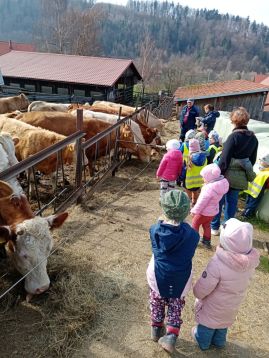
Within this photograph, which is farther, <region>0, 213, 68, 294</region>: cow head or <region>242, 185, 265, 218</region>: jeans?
<region>242, 185, 265, 218</region>: jeans

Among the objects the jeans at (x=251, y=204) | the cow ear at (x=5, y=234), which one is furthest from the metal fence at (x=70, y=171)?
the jeans at (x=251, y=204)

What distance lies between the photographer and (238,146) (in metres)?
4.79

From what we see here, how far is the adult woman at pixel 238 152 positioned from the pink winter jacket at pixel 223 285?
7.36ft

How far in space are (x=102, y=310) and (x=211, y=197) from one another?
6.64 ft

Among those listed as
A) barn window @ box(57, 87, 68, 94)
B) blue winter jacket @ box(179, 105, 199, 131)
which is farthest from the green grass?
barn window @ box(57, 87, 68, 94)

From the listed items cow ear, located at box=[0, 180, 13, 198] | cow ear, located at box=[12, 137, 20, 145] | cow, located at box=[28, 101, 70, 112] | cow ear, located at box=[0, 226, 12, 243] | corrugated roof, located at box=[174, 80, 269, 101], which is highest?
cow ear, located at box=[0, 180, 13, 198]

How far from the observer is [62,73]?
23.1 m

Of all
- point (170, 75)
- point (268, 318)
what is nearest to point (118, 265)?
point (268, 318)

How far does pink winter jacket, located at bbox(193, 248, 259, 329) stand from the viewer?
2.76 meters

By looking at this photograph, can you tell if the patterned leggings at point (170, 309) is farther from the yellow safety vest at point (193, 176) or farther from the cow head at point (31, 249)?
the yellow safety vest at point (193, 176)

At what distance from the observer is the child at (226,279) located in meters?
2.71

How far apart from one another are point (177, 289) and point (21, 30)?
160m

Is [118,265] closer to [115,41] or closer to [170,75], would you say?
[170,75]

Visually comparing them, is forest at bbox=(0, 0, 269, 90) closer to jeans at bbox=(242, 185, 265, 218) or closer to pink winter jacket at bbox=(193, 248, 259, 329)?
jeans at bbox=(242, 185, 265, 218)
